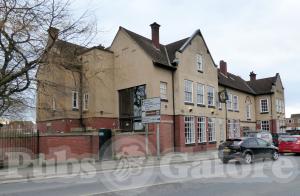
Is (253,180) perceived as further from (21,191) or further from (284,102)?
(284,102)

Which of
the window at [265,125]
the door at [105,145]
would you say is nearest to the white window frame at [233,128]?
the window at [265,125]

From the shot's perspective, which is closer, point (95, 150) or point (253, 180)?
point (253, 180)

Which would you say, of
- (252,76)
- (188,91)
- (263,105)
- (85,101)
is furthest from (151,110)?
(252,76)

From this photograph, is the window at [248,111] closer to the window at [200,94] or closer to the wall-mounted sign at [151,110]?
the window at [200,94]

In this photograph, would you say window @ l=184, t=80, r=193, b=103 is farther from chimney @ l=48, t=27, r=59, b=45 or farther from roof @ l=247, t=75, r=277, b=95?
roof @ l=247, t=75, r=277, b=95

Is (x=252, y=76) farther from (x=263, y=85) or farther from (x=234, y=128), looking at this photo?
(x=234, y=128)

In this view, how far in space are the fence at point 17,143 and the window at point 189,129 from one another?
13868 mm

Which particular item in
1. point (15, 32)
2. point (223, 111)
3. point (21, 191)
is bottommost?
point (21, 191)

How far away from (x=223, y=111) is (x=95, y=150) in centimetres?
1862

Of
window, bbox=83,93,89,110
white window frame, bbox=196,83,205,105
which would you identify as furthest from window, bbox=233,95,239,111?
window, bbox=83,93,89,110

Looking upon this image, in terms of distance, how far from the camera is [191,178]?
43.6 feet

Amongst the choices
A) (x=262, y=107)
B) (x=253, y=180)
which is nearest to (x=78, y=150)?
(x=253, y=180)

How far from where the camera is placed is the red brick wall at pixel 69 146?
69.1 feet

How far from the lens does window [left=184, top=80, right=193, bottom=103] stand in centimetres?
3119
